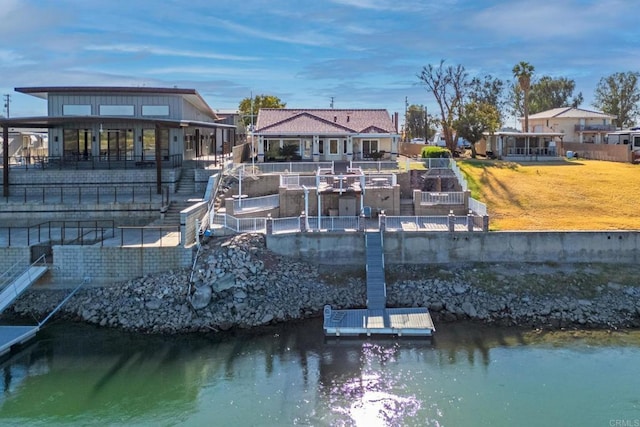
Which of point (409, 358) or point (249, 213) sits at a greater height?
point (249, 213)

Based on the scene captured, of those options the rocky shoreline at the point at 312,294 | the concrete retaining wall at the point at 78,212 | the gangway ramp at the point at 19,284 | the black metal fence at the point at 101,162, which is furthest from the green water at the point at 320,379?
the black metal fence at the point at 101,162

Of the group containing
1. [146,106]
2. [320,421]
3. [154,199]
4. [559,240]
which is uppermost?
[146,106]

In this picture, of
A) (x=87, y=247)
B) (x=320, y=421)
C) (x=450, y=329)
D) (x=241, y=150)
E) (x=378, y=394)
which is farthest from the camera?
(x=241, y=150)

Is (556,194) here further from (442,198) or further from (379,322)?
(379,322)

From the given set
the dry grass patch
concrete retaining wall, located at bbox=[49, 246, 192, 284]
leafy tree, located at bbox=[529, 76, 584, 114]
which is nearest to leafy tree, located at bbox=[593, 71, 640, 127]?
leafy tree, located at bbox=[529, 76, 584, 114]

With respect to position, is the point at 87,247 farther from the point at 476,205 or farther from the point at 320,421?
the point at 476,205

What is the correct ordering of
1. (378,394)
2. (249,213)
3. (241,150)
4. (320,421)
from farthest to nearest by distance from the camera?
(241,150) → (249,213) → (378,394) → (320,421)

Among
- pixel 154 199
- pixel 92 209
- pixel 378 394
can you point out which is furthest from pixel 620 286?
pixel 92 209

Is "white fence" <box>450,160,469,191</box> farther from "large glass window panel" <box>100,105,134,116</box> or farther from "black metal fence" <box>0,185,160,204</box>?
"large glass window panel" <box>100,105,134,116</box>
